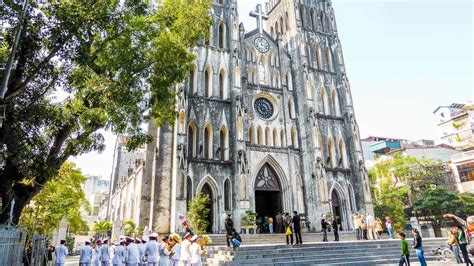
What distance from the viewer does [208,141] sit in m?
22.6

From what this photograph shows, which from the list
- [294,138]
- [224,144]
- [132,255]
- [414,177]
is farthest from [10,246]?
[414,177]

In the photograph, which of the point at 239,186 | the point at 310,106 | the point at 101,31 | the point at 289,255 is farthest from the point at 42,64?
the point at 310,106

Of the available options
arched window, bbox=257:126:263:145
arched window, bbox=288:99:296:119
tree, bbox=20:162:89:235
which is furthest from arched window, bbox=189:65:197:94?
tree, bbox=20:162:89:235

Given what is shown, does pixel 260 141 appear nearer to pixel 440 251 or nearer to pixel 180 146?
pixel 180 146

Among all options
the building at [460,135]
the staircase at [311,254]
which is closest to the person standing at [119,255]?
the staircase at [311,254]

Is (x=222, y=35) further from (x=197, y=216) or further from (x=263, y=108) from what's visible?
(x=197, y=216)

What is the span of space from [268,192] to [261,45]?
12218 mm

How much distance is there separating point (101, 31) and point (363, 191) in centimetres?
2218

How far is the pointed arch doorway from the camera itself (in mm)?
23453

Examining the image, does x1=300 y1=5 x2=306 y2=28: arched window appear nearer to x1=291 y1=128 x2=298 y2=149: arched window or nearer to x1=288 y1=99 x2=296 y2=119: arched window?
x1=288 y1=99 x2=296 y2=119: arched window

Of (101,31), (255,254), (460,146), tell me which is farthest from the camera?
(460,146)

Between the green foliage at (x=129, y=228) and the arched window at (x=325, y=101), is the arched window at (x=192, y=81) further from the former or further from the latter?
the arched window at (x=325, y=101)

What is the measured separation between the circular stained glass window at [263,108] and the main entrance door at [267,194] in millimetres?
3996

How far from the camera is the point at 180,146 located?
65.5 feet
